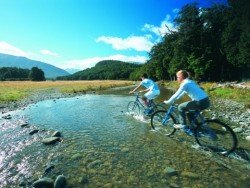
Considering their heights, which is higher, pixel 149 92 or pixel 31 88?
pixel 149 92

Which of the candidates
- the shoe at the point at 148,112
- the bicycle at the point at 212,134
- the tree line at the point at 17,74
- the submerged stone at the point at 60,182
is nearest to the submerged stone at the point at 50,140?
the submerged stone at the point at 60,182

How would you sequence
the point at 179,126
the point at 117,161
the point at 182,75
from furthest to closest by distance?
1. the point at 179,126
2. the point at 182,75
3. the point at 117,161

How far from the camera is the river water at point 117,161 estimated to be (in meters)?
8.73

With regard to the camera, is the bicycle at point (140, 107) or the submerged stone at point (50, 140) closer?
the submerged stone at point (50, 140)

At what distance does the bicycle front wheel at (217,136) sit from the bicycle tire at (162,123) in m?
2.17

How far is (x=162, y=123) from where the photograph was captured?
14.5m

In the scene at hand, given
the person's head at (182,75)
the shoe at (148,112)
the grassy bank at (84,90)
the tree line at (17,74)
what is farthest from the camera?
the tree line at (17,74)

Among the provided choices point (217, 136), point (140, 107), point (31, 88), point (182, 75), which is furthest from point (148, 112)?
point (31, 88)

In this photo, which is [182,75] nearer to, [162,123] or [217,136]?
[217,136]

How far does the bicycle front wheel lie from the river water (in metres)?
0.43

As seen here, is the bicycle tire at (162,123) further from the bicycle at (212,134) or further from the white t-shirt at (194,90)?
the white t-shirt at (194,90)

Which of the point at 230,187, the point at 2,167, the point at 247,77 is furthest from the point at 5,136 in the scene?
the point at 247,77

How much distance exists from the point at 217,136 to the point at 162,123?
398cm

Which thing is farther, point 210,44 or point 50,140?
point 210,44
